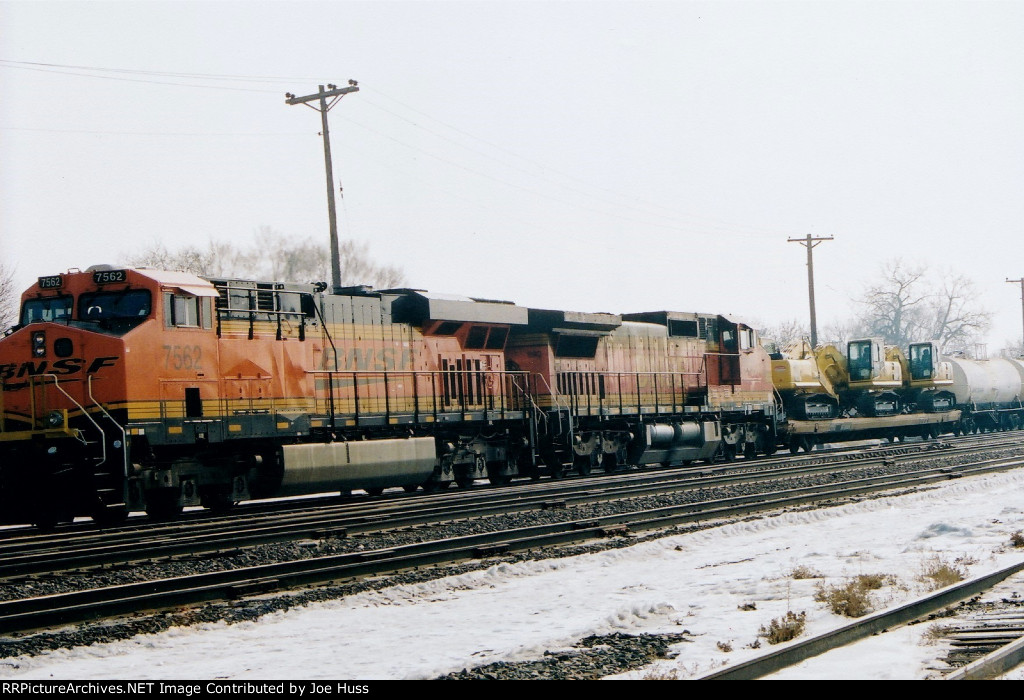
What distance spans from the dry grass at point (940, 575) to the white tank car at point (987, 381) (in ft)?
A: 113

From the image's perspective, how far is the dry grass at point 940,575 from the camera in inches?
336

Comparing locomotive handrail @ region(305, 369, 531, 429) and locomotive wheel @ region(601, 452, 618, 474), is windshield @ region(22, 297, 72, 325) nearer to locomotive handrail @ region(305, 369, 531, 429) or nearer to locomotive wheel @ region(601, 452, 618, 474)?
locomotive handrail @ region(305, 369, 531, 429)

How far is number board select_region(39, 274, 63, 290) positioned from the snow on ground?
353 inches

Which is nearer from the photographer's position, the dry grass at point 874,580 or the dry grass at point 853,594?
the dry grass at point 853,594

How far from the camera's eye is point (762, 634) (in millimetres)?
6961

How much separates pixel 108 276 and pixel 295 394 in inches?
138

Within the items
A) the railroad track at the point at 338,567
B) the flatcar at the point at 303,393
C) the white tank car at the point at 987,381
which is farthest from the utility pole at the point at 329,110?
the white tank car at the point at 987,381

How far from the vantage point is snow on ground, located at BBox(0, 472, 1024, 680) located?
646cm

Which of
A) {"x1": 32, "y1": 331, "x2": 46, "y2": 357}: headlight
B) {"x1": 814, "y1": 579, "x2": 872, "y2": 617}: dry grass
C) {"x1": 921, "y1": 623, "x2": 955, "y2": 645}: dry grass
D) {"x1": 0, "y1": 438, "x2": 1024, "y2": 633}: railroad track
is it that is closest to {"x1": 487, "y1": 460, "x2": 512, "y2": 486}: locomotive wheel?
{"x1": 0, "y1": 438, "x2": 1024, "y2": 633}: railroad track

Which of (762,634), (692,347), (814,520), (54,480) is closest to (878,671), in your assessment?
(762,634)

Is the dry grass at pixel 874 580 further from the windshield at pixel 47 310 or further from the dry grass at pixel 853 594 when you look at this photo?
the windshield at pixel 47 310

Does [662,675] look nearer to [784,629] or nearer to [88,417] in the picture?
[784,629]

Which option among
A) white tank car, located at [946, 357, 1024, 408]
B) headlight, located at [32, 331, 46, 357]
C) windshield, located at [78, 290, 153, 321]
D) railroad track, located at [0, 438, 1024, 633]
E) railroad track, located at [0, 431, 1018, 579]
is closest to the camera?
railroad track, located at [0, 438, 1024, 633]

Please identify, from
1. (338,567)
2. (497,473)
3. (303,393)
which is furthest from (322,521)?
(497,473)
